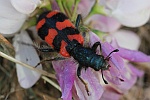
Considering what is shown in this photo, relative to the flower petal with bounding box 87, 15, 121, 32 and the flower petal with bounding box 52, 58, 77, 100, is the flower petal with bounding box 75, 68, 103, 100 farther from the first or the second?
the flower petal with bounding box 87, 15, 121, 32

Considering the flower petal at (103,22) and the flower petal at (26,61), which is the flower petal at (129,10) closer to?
the flower petal at (103,22)

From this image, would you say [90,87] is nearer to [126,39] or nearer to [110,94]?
[110,94]

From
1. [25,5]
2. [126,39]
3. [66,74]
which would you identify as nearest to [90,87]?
[66,74]

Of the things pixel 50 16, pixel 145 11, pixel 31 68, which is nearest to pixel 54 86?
pixel 31 68

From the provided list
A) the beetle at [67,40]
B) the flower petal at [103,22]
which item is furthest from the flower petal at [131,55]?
the flower petal at [103,22]

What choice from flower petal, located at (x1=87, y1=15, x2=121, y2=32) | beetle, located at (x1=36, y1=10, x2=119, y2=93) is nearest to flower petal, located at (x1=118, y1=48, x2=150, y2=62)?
beetle, located at (x1=36, y1=10, x2=119, y2=93)

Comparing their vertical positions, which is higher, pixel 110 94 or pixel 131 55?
pixel 131 55
